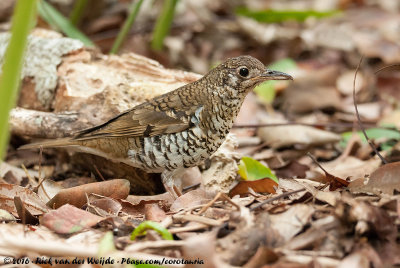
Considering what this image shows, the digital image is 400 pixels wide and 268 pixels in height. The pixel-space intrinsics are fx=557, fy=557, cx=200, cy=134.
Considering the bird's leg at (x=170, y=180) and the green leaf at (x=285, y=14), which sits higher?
the green leaf at (x=285, y=14)

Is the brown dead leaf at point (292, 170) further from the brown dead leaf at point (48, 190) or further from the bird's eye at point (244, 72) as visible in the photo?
the brown dead leaf at point (48, 190)

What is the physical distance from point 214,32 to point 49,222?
19.4 ft

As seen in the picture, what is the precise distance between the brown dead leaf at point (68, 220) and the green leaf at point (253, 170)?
1.54 meters

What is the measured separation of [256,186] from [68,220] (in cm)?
154

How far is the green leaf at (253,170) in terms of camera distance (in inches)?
177

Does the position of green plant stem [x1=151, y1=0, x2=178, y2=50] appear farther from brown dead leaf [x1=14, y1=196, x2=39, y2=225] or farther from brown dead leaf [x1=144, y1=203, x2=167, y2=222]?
brown dead leaf [x1=14, y1=196, x2=39, y2=225]

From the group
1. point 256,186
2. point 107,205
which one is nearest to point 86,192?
point 107,205

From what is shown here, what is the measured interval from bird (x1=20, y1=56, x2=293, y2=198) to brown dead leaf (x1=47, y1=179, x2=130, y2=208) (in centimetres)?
45

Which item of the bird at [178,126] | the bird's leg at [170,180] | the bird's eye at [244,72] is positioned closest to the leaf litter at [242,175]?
the bird's leg at [170,180]

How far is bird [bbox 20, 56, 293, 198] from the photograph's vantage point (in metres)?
4.23

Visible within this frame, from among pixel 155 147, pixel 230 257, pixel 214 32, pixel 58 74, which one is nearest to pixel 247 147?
pixel 155 147

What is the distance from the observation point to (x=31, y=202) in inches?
145

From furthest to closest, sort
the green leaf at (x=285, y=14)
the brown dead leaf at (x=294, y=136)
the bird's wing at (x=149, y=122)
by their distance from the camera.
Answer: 1. the green leaf at (x=285, y=14)
2. the brown dead leaf at (x=294, y=136)
3. the bird's wing at (x=149, y=122)

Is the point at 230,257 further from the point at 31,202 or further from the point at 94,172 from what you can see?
the point at 94,172
